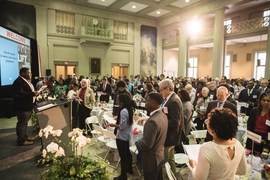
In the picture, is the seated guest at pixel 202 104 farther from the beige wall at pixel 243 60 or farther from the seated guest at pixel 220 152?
the beige wall at pixel 243 60

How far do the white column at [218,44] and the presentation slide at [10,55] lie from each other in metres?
11.6

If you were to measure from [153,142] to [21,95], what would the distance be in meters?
3.43

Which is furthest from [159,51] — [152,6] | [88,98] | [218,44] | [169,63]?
[88,98]

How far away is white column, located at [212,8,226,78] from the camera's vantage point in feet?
40.3

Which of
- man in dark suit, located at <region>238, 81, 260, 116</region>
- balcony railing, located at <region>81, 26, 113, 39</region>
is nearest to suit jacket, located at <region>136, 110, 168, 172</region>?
man in dark suit, located at <region>238, 81, 260, 116</region>

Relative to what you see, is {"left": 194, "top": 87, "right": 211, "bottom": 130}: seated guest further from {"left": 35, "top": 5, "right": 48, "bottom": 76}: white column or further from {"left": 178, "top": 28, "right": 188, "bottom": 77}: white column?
{"left": 35, "top": 5, "right": 48, "bottom": 76}: white column

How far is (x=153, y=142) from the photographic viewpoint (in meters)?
2.04

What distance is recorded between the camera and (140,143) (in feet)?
6.81

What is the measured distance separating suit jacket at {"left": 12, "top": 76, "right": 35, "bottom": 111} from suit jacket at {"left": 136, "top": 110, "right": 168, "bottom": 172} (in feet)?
10.4

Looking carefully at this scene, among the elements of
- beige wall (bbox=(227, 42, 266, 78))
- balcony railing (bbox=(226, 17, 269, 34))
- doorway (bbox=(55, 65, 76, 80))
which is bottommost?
doorway (bbox=(55, 65, 76, 80))

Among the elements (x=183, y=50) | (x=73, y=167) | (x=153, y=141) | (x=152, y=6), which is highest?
(x=152, y=6)

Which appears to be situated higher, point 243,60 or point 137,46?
point 137,46

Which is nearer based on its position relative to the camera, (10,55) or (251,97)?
(251,97)

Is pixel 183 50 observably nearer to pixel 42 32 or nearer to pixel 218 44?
pixel 218 44
